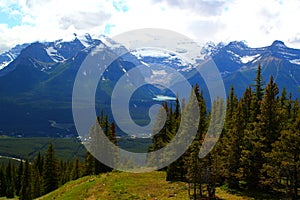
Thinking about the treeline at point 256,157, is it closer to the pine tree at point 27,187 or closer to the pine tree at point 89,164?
the pine tree at point 89,164

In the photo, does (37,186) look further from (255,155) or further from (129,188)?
(255,155)

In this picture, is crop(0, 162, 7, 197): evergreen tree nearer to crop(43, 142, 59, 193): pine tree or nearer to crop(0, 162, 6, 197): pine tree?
crop(0, 162, 6, 197): pine tree

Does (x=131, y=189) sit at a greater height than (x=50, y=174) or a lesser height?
greater

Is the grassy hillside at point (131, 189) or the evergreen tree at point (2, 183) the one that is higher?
the grassy hillside at point (131, 189)

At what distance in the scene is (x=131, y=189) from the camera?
54469mm

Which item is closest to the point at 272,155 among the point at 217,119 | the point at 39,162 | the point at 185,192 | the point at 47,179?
the point at 185,192

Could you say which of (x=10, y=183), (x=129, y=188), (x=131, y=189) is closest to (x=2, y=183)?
(x=10, y=183)

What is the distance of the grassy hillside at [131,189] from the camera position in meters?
49.4

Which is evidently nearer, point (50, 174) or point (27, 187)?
point (50, 174)

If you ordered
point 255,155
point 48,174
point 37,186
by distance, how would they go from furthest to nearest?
point 37,186 < point 48,174 < point 255,155

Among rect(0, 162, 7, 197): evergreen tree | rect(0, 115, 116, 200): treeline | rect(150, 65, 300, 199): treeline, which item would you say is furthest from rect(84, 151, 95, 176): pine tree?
rect(0, 162, 7, 197): evergreen tree

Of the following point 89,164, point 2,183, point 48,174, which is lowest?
point 2,183

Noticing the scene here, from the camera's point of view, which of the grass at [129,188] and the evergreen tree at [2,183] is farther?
the evergreen tree at [2,183]

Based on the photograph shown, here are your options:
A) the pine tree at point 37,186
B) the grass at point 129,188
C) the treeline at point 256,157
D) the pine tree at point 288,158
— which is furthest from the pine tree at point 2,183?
the pine tree at point 288,158
